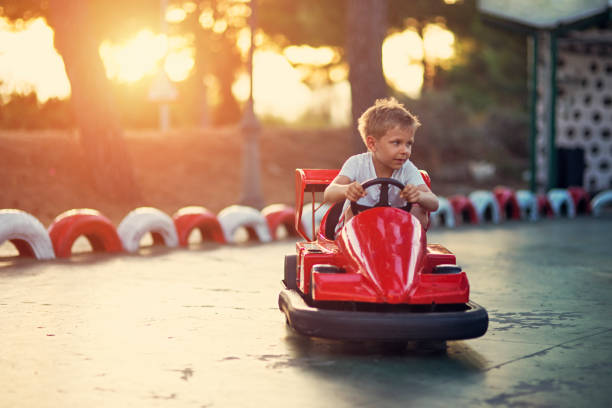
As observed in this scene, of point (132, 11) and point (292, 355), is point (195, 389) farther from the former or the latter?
point (132, 11)

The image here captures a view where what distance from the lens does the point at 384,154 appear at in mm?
5141

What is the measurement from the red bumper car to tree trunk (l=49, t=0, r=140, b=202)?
1008 centimetres

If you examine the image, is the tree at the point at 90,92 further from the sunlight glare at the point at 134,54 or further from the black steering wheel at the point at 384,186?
the black steering wheel at the point at 384,186

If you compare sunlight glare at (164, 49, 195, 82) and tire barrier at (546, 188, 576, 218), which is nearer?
tire barrier at (546, 188, 576, 218)

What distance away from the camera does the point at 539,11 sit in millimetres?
18141

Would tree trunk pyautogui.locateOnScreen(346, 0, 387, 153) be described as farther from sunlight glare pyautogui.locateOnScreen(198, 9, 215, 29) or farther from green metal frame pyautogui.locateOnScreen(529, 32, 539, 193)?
sunlight glare pyautogui.locateOnScreen(198, 9, 215, 29)

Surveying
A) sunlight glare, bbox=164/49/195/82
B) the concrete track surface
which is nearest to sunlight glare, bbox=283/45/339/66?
sunlight glare, bbox=164/49/195/82

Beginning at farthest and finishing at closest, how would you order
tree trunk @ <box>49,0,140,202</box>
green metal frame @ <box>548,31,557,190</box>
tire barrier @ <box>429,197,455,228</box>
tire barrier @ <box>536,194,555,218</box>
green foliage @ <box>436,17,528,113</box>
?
green foliage @ <box>436,17,528,113</box>, green metal frame @ <box>548,31,557,190</box>, tire barrier @ <box>536,194,555,218</box>, tree trunk @ <box>49,0,140,202</box>, tire barrier @ <box>429,197,455,228</box>

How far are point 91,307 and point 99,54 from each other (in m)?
9.18

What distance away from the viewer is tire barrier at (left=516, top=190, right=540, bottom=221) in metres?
15.4

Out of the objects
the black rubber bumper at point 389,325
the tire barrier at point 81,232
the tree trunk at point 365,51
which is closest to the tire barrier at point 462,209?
the tree trunk at point 365,51

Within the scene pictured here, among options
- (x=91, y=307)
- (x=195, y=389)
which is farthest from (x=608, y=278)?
(x=195, y=389)

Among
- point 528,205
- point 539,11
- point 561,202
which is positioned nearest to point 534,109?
point 539,11

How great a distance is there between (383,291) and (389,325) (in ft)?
0.74
